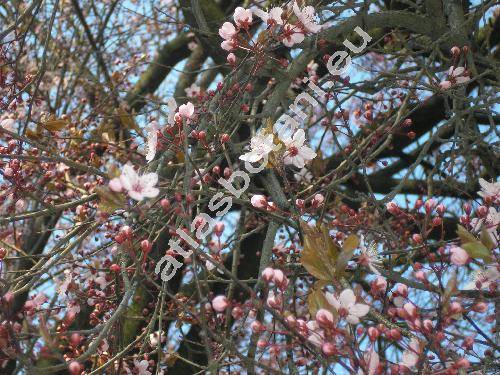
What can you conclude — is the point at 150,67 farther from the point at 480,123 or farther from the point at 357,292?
the point at 357,292

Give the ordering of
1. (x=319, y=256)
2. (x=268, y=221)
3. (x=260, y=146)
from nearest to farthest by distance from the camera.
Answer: (x=319, y=256), (x=260, y=146), (x=268, y=221)

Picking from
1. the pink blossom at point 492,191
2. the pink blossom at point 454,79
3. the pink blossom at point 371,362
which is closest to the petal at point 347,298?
Answer: the pink blossom at point 371,362

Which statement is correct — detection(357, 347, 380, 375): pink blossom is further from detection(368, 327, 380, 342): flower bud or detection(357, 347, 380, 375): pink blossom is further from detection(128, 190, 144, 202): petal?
detection(128, 190, 144, 202): petal

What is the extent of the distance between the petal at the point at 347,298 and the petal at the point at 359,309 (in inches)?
0.4

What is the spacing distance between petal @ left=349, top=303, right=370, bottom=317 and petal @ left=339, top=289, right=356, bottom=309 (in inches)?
0.4

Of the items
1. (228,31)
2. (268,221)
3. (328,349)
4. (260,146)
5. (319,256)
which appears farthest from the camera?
(268,221)

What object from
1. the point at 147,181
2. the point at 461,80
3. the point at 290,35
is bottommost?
the point at 147,181

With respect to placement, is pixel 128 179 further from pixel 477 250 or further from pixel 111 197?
pixel 477 250

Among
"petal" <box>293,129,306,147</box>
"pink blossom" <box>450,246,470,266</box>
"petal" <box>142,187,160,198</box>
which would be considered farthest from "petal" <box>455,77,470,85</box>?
"petal" <box>142,187,160,198</box>

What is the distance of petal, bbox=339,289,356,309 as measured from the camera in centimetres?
144

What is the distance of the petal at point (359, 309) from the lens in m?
1.44

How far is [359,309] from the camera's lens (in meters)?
1.44

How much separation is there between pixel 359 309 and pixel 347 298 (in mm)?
37

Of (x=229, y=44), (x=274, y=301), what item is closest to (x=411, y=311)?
(x=274, y=301)
